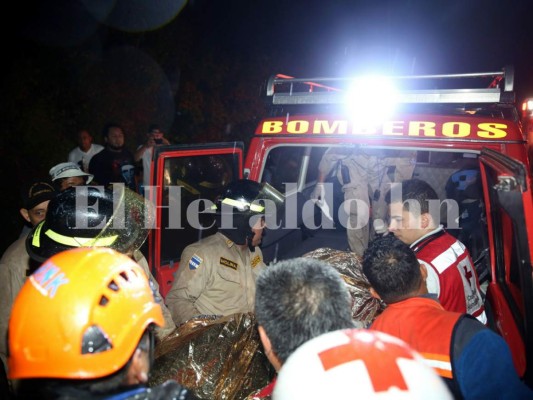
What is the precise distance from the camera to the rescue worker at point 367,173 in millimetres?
4988

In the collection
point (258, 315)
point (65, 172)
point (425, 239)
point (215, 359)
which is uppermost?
point (65, 172)

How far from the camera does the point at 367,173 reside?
5047 mm

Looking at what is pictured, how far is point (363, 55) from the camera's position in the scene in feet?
99.9

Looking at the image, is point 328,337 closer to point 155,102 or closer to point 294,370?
point 294,370

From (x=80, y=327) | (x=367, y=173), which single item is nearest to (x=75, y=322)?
(x=80, y=327)

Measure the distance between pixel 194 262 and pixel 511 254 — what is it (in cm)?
197

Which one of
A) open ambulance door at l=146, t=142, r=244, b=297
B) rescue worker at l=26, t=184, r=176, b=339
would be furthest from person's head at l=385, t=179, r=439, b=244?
rescue worker at l=26, t=184, r=176, b=339

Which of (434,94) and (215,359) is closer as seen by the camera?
(215,359)

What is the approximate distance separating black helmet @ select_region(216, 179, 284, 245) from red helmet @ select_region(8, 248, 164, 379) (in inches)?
65.8

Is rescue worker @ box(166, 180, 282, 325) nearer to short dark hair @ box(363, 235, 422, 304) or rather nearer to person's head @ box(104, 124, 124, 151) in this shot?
short dark hair @ box(363, 235, 422, 304)

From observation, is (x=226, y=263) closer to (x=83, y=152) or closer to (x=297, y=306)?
(x=297, y=306)

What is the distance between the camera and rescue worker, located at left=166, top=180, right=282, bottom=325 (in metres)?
2.83

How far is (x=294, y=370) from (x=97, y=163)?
6192 mm

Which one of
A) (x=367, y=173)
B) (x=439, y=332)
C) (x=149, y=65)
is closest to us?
(x=439, y=332)
